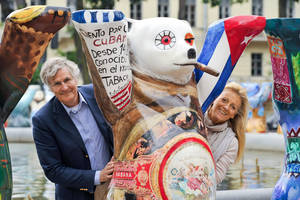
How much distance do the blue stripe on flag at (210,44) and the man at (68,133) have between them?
739 millimetres

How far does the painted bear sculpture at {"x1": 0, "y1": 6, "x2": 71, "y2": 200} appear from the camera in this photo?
303 cm

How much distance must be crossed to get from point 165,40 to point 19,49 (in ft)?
2.86

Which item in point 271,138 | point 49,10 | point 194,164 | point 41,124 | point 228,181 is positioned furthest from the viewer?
point 271,138

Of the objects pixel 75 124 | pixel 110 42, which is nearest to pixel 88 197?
pixel 75 124

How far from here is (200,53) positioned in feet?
13.1

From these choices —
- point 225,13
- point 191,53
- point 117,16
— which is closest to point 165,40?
point 191,53

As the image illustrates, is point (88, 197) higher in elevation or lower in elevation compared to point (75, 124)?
lower

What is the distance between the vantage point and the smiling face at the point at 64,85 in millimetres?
3799

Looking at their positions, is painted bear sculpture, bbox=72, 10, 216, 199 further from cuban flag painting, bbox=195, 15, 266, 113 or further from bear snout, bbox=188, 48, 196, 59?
cuban flag painting, bbox=195, 15, 266, 113

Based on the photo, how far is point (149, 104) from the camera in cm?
347

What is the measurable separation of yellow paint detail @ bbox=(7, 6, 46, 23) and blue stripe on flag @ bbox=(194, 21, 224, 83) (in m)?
1.25

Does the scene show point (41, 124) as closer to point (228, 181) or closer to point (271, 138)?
point (228, 181)

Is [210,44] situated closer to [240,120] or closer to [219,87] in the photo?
[219,87]

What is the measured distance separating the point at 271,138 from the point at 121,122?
10.3 m
